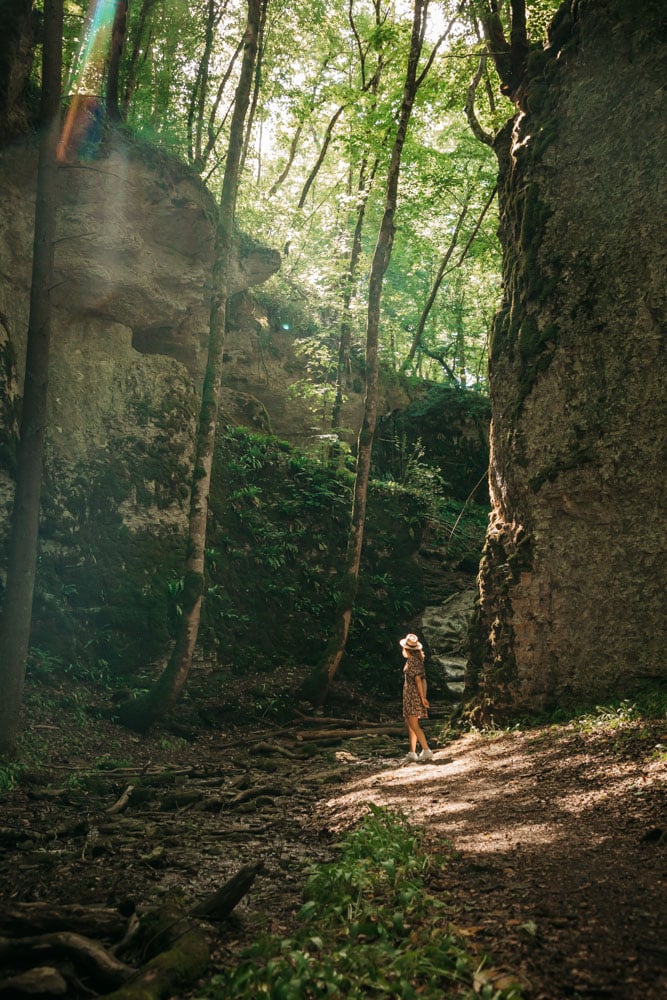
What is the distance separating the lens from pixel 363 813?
6.29 m

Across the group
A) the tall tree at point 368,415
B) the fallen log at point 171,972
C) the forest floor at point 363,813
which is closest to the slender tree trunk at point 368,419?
the tall tree at point 368,415

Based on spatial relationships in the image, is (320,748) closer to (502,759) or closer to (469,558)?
(502,759)

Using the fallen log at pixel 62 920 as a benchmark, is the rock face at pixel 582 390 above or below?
above

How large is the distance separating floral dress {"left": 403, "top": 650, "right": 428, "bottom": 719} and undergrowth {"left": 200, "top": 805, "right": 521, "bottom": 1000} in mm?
4630

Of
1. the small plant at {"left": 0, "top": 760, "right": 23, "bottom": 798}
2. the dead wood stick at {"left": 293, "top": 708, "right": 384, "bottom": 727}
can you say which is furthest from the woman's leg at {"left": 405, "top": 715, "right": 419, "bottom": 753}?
the small plant at {"left": 0, "top": 760, "right": 23, "bottom": 798}

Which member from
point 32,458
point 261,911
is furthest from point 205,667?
point 261,911

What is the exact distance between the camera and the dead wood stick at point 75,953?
11.2 feet

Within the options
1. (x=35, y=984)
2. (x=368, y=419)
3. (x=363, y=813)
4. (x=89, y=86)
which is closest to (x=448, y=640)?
(x=368, y=419)

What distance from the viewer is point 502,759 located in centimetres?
754

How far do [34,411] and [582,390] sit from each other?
7569 mm

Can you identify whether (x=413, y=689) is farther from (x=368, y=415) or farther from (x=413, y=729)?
(x=368, y=415)

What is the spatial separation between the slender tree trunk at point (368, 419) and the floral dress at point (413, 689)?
3.18 metres

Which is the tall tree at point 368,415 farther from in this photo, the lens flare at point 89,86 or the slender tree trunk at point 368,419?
the lens flare at point 89,86

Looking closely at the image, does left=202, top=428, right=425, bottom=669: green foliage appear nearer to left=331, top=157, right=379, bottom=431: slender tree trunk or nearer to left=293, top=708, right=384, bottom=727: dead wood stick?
left=293, top=708, right=384, bottom=727: dead wood stick
